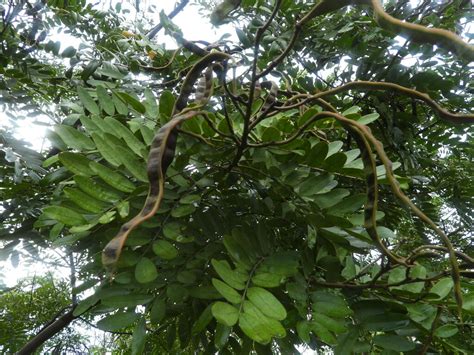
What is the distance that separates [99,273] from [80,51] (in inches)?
27.6

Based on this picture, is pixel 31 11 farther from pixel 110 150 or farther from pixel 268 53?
pixel 110 150

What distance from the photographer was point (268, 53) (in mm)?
1021

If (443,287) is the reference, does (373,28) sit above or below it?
above

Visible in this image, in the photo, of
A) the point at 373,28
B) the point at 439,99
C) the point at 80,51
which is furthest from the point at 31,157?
the point at 439,99

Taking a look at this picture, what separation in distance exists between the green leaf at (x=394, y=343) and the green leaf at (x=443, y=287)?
8 centimetres

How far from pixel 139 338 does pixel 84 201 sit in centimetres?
20

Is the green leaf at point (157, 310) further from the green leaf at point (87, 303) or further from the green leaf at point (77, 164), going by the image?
the green leaf at point (77, 164)

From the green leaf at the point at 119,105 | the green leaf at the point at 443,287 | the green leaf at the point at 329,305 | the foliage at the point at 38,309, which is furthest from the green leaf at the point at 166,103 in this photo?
the foliage at the point at 38,309

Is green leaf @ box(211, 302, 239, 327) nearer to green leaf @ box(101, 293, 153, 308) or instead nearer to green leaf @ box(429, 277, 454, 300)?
green leaf @ box(101, 293, 153, 308)

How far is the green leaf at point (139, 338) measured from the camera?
583 mm

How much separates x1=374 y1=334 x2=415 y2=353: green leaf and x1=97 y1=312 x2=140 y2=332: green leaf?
1.04 ft

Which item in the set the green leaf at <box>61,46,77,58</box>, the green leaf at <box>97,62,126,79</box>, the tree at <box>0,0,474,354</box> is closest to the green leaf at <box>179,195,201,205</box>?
the tree at <box>0,0,474,354</box>

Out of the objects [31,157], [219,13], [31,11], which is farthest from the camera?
[31,11]

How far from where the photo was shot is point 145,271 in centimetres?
54
